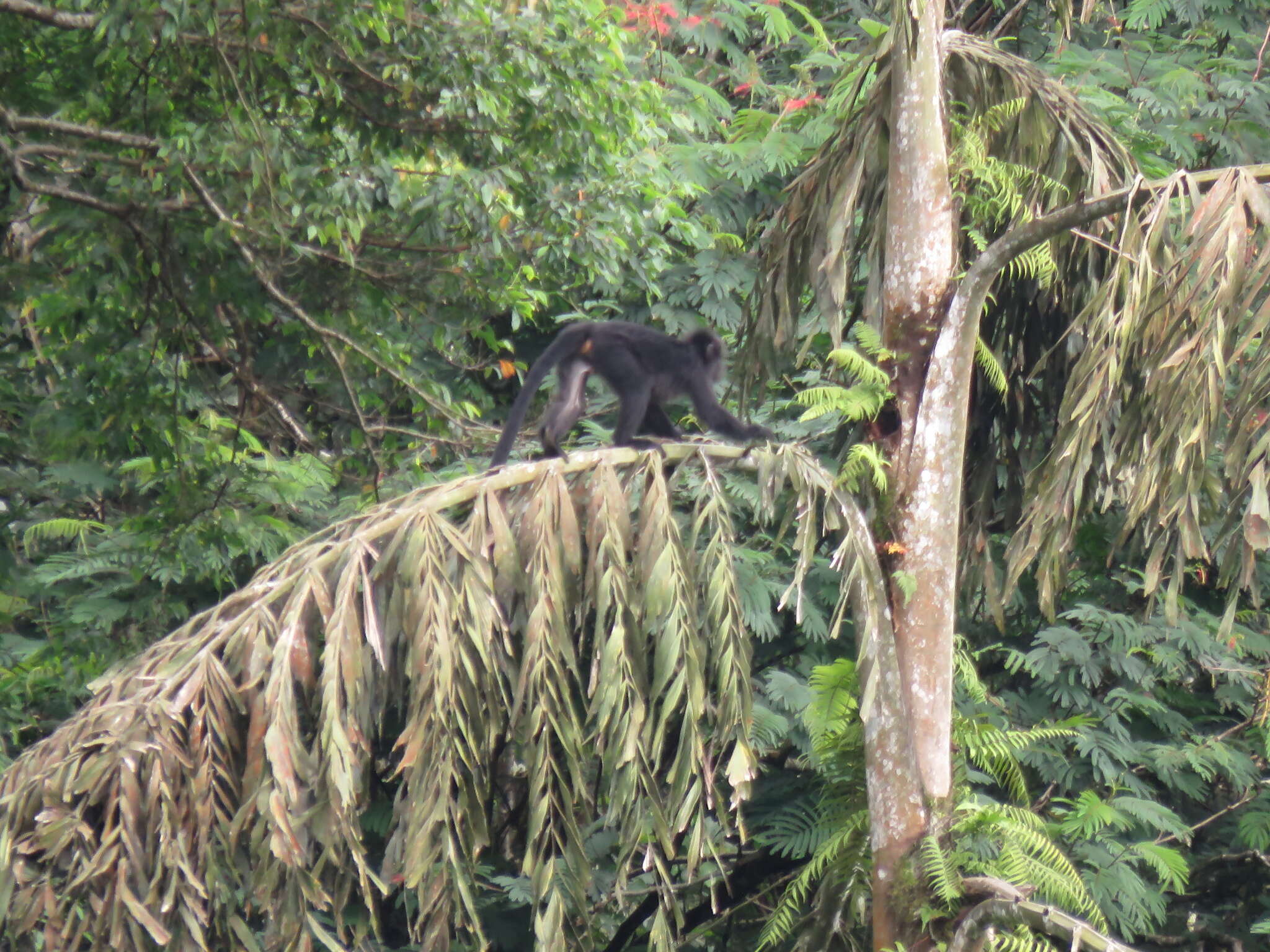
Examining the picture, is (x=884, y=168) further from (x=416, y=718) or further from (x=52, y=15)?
(x=52, y=15)

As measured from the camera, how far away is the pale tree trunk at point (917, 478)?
162 inches

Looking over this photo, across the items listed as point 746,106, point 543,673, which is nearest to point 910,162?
point 543,673

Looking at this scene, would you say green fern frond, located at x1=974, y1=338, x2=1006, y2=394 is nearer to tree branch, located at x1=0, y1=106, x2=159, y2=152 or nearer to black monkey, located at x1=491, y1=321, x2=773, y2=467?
black monkey, located at x1=491, y1=321, x2=773, y2=467

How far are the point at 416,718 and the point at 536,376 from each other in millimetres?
2226

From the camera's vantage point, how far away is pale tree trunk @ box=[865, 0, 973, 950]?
13.5 ft

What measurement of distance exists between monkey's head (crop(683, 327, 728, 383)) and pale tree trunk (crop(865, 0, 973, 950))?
1365 mm

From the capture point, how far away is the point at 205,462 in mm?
6180

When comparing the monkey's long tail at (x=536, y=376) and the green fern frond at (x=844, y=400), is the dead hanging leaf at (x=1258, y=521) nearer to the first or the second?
the green fern frond at (x=844, y=400)

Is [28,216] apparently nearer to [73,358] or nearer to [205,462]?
[73,358]

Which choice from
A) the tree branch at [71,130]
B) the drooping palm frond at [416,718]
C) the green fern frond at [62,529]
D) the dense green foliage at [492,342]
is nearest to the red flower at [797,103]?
the dense green foliage at [492,342]

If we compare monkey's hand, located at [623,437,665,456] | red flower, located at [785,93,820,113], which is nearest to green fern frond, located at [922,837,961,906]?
monkey's hand, located at [623,437,665,456]

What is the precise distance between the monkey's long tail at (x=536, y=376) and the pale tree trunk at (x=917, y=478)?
144cm

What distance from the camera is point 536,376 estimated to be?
5277 mm

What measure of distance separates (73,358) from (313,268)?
44.5 inches
